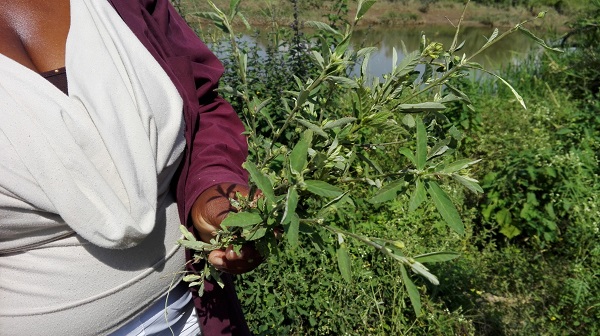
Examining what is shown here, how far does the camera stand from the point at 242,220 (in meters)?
0.78

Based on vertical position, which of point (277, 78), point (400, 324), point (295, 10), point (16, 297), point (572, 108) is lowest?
point (572, 108)

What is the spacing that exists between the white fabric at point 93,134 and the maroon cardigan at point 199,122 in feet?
0.28

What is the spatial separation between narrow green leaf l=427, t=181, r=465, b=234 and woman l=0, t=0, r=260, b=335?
38 centimetres

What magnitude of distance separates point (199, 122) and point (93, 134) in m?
0.31

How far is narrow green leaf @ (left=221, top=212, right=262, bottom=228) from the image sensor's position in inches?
30.5

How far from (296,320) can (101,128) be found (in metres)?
1.46

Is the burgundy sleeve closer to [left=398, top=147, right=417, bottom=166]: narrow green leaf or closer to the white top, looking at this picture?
the white top

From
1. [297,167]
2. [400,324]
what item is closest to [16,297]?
[297,167]

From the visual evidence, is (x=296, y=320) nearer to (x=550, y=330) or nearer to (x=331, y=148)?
(x=550, y=330)

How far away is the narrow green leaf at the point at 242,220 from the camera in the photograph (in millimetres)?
776

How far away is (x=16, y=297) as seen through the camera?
1014 millimetres

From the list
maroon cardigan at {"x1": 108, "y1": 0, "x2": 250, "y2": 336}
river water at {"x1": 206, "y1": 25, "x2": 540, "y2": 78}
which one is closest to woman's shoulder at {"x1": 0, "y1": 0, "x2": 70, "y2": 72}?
maroon cardigan at {"x1": 108, "y1": 0, "x2": 250, "y2": 336}

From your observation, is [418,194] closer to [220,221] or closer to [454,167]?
[454,167]

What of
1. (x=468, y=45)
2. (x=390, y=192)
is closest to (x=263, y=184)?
(x=390, y=192)
